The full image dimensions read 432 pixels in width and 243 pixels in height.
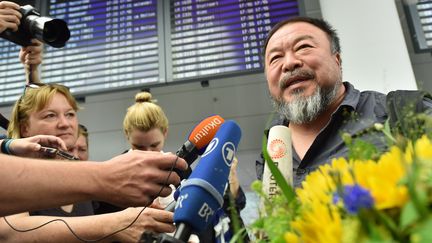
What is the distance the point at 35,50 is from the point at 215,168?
145 centimetres

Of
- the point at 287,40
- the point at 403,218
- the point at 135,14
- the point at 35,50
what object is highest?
the point at 135,14

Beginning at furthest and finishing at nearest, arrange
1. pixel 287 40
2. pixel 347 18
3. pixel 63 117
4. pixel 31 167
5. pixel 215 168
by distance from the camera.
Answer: pixel 347 18 → pixel 63 117 → pixel 287 40 → pixel 31 167 → pixel 215 168

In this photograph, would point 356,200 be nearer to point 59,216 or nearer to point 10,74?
point 59,216

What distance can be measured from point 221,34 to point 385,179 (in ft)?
7.67

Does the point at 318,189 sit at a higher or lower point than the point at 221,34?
lower

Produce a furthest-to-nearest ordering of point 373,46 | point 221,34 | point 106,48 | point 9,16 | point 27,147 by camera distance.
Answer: point 106,48 → point 221,34 → point 373,46 → point 9,16 → point 27,147

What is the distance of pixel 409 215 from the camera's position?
0.20 metres

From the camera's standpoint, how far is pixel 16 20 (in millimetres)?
1414

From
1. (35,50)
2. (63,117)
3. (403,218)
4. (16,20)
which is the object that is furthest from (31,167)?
(35,50)

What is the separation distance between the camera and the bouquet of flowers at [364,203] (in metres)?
0.21

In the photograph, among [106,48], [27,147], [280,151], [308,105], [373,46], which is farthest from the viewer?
[106,48]

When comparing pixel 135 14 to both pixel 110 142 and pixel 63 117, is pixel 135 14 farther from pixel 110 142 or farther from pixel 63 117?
pixel 63 117

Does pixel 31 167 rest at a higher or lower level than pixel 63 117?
lower

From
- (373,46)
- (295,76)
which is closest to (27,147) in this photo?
(295,76)
